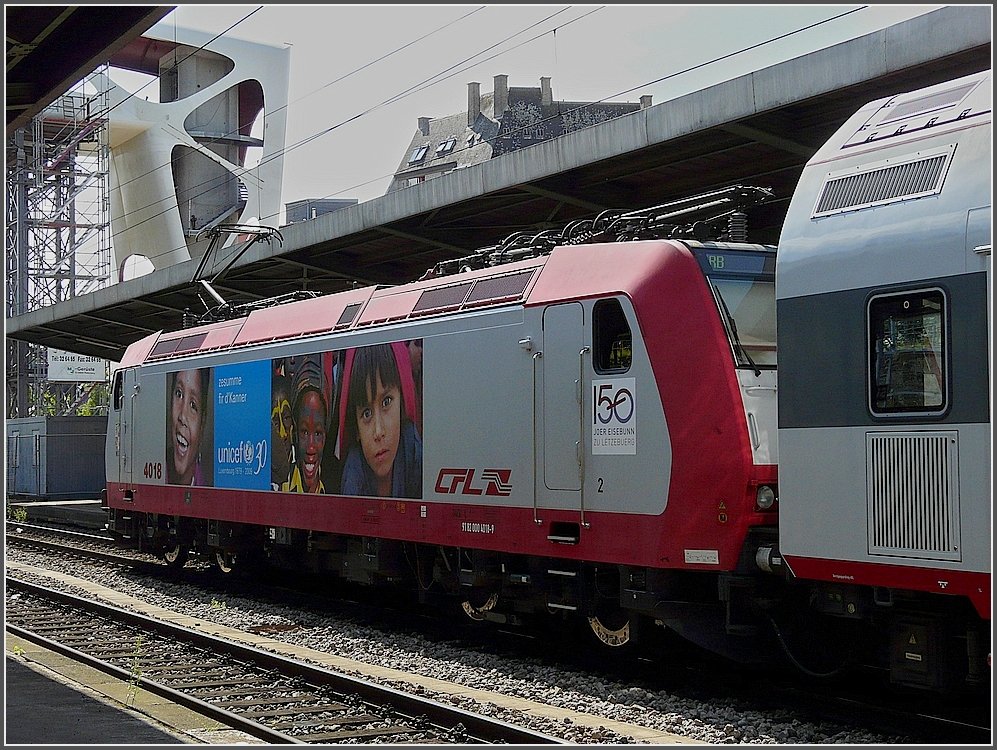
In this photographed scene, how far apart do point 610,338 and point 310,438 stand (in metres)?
5.72

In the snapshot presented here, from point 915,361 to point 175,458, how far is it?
44.3ft

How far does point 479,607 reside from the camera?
42.1ft

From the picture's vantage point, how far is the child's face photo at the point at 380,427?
13430 mm

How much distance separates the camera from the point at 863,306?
826 centimetres

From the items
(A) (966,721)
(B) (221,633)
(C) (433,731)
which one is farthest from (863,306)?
(B) (221,633)

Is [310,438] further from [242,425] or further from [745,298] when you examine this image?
[745,298]

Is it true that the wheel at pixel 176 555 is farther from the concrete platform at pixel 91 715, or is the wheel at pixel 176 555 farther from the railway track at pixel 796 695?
the railway track at pixel 796 695

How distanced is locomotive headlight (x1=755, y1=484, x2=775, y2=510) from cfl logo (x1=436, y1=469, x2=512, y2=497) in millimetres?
2838

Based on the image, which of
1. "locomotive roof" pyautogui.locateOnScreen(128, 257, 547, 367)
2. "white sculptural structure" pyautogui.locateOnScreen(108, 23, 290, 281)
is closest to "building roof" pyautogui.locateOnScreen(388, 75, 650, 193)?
"white sculptural structure" pyautogui.locateOnScreen(108, 23, 290, 281)

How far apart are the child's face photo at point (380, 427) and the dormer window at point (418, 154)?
6885 centimetres

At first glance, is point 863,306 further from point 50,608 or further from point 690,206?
point 50,608

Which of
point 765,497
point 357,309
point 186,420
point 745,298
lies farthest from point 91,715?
point 186,420

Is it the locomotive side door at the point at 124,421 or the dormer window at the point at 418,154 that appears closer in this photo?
the locomotive side door at the point at 124,421

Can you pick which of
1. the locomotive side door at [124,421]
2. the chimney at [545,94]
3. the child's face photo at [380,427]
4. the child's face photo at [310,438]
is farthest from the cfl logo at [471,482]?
the chimney at [545,94]
